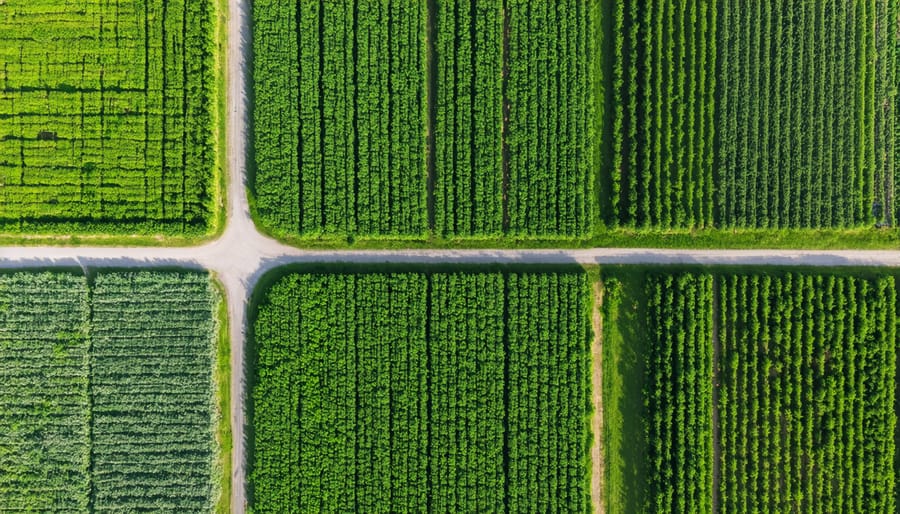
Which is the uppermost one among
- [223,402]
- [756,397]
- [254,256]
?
[254,256]

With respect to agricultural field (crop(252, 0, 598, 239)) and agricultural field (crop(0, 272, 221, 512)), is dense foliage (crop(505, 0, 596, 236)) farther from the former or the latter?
agricultural field (crop(0, 272, 221, 512))

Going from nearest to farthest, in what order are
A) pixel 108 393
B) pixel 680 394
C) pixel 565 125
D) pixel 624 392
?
pixel 680 394 < pixel 108 393 < pixel 624 392 < pixel 565 125

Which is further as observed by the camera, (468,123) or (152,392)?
(468,123)

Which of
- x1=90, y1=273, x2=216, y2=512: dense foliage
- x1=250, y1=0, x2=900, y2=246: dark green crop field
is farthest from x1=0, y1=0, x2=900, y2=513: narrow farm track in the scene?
x1=90, y1=273, x2=216, y2=512: dense foliage

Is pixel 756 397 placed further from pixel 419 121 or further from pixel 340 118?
pixel 340 118

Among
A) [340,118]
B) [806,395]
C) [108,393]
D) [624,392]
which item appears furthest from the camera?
[340,118]

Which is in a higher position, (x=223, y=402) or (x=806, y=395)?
(x=806, y=395)

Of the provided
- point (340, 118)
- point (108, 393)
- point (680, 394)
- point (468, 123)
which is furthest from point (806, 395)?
point (108, 393)
